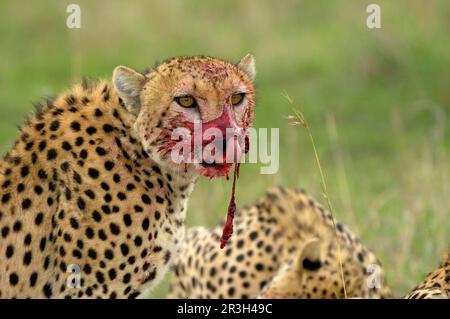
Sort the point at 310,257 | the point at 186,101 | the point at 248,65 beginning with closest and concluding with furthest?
the point at 186,101
the point at 248,65
the point at 310,257

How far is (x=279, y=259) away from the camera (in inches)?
278

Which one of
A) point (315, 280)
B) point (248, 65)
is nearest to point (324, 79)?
point (315, 280)

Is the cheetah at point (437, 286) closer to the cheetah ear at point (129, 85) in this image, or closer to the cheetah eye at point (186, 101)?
the cheetah eye at point (186, 101)

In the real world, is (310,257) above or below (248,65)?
below

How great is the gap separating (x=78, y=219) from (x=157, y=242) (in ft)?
1.07

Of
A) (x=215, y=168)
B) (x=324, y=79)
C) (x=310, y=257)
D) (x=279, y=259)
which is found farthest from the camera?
(x=324, y=79)

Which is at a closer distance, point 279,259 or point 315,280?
point 315,280

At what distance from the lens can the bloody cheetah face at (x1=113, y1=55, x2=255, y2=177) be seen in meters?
4.93

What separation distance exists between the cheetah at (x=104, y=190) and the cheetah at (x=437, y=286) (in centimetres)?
91

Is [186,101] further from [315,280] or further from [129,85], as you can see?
[315,280]

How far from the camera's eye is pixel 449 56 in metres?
13.6

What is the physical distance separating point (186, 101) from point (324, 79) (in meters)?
8.97

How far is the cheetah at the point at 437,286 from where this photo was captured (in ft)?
16.3
